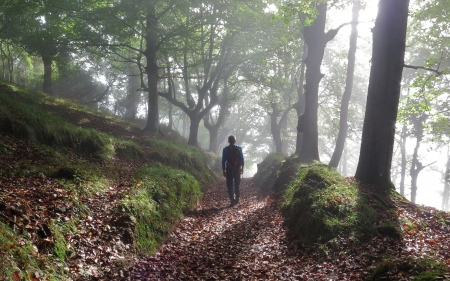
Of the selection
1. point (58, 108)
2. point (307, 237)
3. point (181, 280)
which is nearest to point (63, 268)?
point (181, 280)

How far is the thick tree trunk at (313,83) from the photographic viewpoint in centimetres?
1263

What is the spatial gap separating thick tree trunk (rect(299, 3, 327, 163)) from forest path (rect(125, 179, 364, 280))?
17.7 ft

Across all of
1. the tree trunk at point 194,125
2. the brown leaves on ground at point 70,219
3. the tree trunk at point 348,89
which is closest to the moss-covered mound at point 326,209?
the brown leaves on ground at point 70,219

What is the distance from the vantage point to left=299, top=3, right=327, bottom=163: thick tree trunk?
41.4 feet

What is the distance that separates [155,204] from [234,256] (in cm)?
211

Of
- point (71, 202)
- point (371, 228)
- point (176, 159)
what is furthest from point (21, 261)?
point (176, 159)

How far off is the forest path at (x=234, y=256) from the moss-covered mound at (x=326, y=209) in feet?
1.29

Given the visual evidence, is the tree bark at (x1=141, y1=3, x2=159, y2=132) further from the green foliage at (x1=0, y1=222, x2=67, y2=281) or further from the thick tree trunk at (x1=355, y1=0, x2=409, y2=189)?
the green foliage at (x1=0, y1=222, x2=67, y2=281)

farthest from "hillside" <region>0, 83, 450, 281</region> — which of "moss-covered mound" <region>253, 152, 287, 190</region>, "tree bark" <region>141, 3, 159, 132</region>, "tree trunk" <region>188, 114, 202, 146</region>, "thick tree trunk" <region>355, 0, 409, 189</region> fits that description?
"tree trunk" <region>188, 114, 202, 146</region>

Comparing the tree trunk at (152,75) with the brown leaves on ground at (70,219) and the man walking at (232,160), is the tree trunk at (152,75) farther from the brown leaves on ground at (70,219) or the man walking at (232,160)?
the brown leaves on ground at (70,219)

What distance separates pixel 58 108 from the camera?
1354 centimetres

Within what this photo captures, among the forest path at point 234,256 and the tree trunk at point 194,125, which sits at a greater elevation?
the tree trunk at point 194,125

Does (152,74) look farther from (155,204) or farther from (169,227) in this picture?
(169,227)

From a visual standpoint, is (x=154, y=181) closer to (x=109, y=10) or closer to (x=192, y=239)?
(x=192, y=239)
